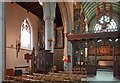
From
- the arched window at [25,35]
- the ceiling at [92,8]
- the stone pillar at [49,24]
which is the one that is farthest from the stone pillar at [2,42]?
the ceiling at [92,8]

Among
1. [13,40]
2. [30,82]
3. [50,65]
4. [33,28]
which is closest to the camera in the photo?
[30,82]

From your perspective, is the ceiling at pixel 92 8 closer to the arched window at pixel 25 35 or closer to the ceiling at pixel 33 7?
the ceiling at pixel 33 7

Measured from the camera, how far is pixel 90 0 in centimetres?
2662

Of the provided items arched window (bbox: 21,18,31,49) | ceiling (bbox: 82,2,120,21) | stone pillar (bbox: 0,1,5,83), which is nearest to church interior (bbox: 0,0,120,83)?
arched window (bbox: 21,18,31,49)

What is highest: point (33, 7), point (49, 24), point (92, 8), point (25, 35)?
point (92, 8)

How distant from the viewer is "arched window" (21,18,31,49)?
20.8 m

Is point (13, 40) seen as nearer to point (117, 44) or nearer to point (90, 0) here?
point (117, 44)

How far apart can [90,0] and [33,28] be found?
8.02m

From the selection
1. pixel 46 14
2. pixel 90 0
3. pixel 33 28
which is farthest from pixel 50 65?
pixel 90 0

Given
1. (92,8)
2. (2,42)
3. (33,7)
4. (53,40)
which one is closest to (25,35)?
(33,7)

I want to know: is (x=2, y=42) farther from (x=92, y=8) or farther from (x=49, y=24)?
(x=92, y=8)

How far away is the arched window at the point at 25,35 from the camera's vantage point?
2079 centimetres

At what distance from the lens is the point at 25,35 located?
70.7 feet

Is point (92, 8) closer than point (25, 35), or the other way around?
point (25, 35)
